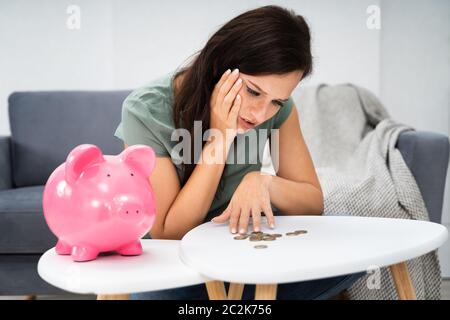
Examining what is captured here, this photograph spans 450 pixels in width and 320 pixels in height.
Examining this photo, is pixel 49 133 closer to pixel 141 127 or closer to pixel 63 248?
pixel 141 127

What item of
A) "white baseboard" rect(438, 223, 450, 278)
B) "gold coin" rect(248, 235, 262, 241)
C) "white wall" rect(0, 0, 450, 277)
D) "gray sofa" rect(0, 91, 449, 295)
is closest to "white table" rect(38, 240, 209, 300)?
"gold coin" rect(248, 235, 262, 241)

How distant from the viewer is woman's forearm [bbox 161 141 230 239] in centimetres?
98

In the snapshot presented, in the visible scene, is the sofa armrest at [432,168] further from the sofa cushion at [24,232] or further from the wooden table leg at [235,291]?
the sofa cushion at [24,232]

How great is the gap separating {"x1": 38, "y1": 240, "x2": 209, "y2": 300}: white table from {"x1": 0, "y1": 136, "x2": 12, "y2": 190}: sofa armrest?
1.38 m

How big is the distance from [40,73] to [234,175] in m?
1.72

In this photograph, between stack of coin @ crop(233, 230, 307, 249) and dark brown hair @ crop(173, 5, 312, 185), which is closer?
stack of coin @ crop(233, 230, 307, 249)

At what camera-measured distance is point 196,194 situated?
38.6 inches

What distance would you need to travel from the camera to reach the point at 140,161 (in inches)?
31.8

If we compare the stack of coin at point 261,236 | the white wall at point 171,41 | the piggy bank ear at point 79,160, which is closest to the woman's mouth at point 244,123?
the stack of coin at point 261,236

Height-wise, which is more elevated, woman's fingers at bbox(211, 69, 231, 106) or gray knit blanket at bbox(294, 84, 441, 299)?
woman's fingers at bbox(211, 69, 231, 106)

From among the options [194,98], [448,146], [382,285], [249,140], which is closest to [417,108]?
[448,146]

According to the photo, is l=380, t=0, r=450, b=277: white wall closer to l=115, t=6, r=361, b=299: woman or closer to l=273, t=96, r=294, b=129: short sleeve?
l=273, t=96, r=294, b=129: short sleeve

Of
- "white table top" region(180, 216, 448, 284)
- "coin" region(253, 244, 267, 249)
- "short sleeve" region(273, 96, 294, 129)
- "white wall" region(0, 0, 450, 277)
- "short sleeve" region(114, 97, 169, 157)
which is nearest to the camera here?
"white table top" region(180, 216, 448, 284)
